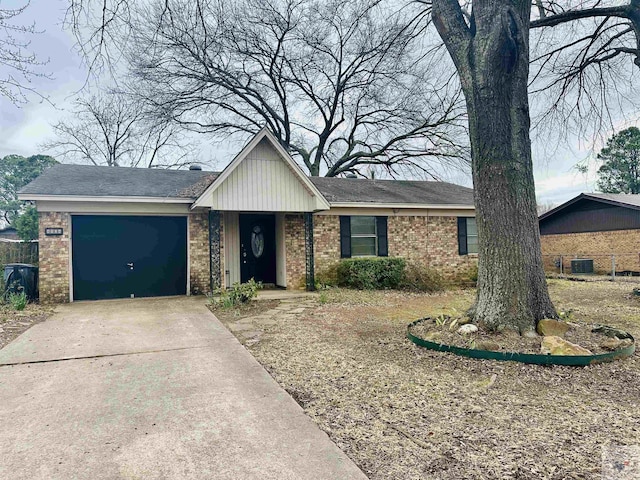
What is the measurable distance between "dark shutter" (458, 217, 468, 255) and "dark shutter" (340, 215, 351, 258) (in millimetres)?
4422

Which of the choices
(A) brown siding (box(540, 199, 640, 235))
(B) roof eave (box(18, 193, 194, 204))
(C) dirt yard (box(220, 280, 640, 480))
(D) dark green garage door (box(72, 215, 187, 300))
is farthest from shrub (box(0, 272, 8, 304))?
(A) brown siding (box(540, 199, 640, 235))

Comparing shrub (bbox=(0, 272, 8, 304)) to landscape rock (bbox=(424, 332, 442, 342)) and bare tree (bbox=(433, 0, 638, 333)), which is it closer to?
landscape rock (bbox=(424, 332, 442, 342))

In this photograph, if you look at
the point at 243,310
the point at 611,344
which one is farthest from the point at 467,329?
the point at 243,310

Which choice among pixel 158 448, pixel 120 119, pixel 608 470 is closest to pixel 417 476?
pixel 608 470

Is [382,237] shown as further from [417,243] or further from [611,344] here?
[611,344]

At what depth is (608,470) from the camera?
2.60m

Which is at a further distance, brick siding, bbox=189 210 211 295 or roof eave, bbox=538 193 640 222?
roof eave, bbox=538 193 640 222

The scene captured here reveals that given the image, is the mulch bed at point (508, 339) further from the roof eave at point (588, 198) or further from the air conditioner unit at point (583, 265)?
the air conditioner unit at point (583, 265)

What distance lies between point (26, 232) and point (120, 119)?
43.1 feet

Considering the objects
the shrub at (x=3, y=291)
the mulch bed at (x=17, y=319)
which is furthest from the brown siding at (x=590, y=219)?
the shrub at (x=3, y=291)

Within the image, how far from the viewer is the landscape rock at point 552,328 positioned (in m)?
5.39

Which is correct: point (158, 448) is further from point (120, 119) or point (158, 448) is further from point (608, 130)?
point (120, 119)

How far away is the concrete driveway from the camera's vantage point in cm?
276

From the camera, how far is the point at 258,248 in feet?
43.4
